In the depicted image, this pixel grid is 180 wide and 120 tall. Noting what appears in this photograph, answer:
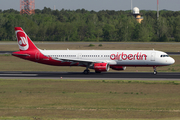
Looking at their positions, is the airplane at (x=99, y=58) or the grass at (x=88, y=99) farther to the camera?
the airplane at (x=99, y=58)

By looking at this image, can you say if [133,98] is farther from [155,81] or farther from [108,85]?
[155,81]

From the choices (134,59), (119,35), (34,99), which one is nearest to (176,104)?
(34,99)

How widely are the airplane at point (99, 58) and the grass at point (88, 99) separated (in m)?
9.04

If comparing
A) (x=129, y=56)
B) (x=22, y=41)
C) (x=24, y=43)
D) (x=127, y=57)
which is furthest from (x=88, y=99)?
(x=22, y=41)

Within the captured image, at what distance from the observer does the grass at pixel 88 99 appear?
75.3ft

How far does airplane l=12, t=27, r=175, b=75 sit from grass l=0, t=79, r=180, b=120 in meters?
9.04

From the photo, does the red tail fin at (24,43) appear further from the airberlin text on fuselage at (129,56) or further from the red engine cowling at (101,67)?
the airberlin text on fuselage at (129,56)

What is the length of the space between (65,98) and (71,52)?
2208cm

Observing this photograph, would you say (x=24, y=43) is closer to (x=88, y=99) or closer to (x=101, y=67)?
(x=101, y=67)

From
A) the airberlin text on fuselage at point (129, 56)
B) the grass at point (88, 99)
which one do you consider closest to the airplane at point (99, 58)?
the airberlin text on fuselage at point (129, 56)

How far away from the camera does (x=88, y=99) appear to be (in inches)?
1144

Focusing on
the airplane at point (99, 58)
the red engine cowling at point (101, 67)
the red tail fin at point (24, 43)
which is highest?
the red tail fin at point (24, 43)

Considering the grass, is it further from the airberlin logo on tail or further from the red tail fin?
the airberlin logo on tail

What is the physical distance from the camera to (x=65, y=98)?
29.6 m
